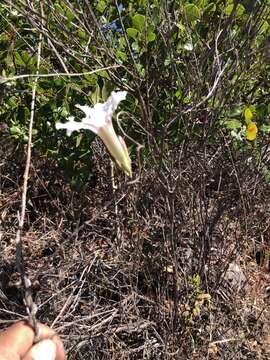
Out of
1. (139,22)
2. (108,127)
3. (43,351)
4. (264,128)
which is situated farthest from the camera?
(264,128)

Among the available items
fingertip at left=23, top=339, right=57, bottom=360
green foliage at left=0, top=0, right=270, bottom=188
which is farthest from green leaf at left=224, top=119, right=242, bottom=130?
fingertip at left=23, top=339, right=57, bottom=360

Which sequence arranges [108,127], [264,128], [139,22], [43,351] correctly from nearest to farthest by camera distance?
[43,351], [108,127], [139,22], [264,128]

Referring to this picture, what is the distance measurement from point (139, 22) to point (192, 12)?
0.19 meters

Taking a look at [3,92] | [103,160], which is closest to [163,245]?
[103,160]

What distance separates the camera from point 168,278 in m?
2.13

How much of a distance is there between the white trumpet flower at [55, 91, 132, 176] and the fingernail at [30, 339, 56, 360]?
16.3 inches

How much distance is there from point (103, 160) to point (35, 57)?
472 mm

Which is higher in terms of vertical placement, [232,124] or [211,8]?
[211,8]

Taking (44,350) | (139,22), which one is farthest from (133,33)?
(44,350)

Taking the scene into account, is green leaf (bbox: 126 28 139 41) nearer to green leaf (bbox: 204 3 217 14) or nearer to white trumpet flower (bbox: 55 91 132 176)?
green leaf (bbox: 204 3 217 14)

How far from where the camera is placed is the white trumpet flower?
1292 mm

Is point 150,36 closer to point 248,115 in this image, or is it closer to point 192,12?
point 192,12

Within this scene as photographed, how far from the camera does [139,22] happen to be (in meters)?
1.90

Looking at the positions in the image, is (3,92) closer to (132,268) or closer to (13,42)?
(13,42)
